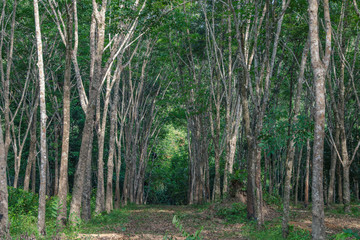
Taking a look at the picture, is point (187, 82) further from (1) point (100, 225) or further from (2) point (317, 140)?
(2) point (317, 140)

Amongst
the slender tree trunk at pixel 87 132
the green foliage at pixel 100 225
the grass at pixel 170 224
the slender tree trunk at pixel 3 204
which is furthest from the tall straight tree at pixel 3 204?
the slender tree trunk at pixel 87 132

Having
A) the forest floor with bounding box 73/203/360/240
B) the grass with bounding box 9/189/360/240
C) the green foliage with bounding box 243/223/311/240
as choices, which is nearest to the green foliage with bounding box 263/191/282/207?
the grass with bounding box 9/189/360/240

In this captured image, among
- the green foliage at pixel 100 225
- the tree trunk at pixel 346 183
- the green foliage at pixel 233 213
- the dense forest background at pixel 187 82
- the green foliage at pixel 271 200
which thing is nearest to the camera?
the dense forest background at pixel 187 82

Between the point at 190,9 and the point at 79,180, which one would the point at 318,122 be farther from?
the point at 190,9

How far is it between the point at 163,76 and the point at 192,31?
4.18m

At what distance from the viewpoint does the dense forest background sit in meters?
9.68

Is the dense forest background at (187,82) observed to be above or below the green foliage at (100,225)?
above

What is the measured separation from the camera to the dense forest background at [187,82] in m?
9.68

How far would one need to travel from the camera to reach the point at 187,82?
20.2 metres

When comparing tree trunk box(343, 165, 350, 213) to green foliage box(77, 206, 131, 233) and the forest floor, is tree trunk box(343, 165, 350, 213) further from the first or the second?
green foliage box(77, 206, 131, 233)

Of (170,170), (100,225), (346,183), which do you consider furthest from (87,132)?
(170,170)

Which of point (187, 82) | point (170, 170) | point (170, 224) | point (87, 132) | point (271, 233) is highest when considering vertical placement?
point (187, 82)

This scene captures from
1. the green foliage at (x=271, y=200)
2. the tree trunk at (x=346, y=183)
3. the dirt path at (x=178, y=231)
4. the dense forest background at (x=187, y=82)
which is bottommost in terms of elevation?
the dirt path at (x=178, y=231)

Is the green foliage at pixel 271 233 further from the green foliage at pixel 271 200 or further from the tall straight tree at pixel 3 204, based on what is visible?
the tall straight tree at pixel 3 204
